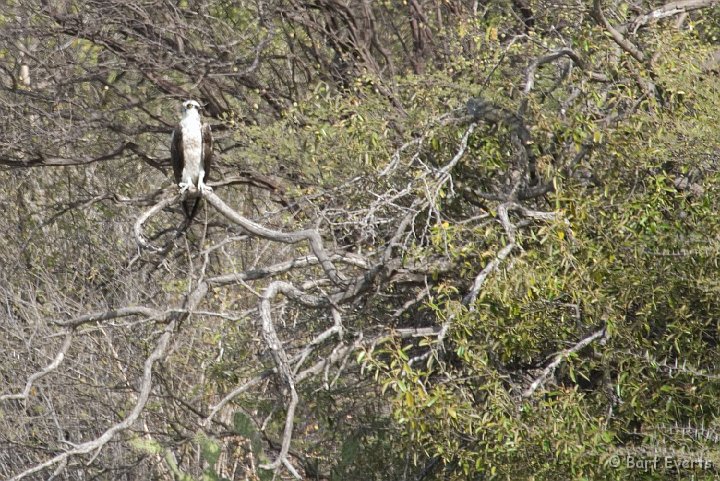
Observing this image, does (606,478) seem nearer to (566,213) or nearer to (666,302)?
(666,302)

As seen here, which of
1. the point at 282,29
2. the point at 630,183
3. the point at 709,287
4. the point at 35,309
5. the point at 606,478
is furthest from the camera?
the point at 282,29

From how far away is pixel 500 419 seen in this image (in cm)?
527

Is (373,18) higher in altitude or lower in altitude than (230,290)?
higher

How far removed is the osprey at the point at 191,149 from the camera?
7078 millimetres

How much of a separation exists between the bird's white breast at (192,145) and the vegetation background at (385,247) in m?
0.53

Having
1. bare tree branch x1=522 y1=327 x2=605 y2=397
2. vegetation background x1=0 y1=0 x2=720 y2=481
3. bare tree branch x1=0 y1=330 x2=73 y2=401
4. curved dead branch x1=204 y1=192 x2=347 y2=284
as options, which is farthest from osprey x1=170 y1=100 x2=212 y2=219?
bare tree branch x1=522 y1=327 x2=605 y2=397

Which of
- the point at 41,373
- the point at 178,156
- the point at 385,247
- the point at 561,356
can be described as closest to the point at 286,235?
the point at 385,247

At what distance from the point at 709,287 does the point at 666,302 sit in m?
0.34

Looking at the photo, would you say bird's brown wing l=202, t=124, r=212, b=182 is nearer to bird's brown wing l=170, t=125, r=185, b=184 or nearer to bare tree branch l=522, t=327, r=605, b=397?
bird's brown wing l=170, t=125, r=185, b=184

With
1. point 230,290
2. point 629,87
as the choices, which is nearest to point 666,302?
point 629,87

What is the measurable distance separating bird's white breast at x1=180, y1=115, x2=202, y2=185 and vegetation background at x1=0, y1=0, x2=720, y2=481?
0.53 metres

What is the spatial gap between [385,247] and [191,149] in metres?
1.94

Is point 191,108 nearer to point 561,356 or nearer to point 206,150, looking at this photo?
point 206,150

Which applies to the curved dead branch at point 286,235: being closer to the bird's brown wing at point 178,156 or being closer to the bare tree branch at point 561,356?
the bare tree branch at point 561,356
